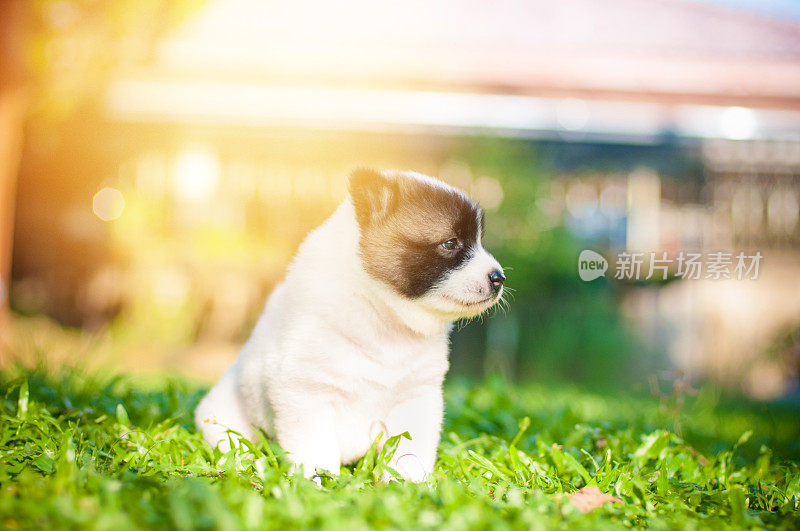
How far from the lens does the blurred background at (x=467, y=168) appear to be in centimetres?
703

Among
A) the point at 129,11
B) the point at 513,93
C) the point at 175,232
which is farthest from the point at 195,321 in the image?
the point at 513,93

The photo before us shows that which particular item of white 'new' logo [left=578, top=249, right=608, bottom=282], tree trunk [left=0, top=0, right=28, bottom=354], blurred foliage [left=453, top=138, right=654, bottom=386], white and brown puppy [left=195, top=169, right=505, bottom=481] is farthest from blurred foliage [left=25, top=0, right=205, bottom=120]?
white 'new' logo [left=578, top=249, right=608, bottom=282]

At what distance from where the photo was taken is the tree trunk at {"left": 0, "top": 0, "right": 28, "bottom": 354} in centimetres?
483

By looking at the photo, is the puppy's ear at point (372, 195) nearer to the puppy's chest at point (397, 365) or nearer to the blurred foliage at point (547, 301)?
the puppy's chest at point (397, 365)

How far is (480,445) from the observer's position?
304cm

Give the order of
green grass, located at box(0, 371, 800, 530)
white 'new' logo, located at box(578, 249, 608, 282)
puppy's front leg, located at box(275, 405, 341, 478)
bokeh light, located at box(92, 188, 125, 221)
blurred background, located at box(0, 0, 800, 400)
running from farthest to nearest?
bokeh light, located at box(92, 188, 125, 221) → blurred background, located at box(0, 0, 800, 400) → white 'new' logo, located at box(578, 249, 608, 282) → puppy's front leg, located at box(275, 405, 341, 478) → green grass, located at box(0, 371, 800, 530)

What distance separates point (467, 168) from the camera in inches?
305

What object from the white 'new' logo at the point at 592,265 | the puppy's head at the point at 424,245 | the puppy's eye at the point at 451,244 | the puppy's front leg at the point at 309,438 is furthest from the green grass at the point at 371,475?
the white 'new' logo at the point at 592,265

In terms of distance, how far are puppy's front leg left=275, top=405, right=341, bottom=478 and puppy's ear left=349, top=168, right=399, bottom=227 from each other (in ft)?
2.38

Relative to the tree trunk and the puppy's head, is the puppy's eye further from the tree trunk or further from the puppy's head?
the tree trunk

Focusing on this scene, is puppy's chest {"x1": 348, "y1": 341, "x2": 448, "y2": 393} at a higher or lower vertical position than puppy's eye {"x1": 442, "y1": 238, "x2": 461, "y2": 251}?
lower

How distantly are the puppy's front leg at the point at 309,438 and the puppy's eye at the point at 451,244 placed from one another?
2.41 ft

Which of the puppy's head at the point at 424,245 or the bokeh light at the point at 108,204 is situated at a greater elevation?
the puppy's head at the point at 424,245

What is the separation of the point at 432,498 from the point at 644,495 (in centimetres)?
80
